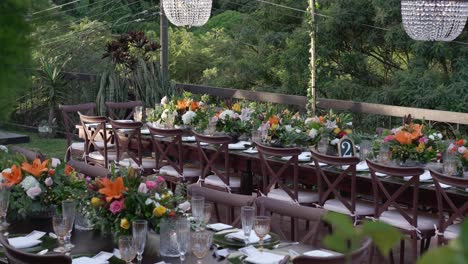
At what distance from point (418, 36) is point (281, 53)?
5.64m

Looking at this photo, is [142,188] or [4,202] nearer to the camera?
[142,188]

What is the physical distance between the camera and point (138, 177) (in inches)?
144

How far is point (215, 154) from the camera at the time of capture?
6211 mm

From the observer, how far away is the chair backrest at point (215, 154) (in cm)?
615

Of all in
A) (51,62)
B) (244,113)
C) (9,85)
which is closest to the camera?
(9,85)

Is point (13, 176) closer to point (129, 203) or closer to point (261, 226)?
point (129, 203)

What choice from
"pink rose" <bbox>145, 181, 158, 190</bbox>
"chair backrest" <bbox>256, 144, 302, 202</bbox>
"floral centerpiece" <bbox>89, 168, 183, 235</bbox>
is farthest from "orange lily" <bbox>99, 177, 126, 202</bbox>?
"chair backrest" <bbox>256, 144, 302, 202</bbox>

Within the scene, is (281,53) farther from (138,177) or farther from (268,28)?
(138,177)

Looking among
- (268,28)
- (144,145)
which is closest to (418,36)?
(144,145)

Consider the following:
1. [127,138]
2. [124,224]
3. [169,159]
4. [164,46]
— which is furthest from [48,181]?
[164,46]

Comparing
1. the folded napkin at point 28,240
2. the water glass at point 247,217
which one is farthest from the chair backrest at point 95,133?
the water glass at point 247,217

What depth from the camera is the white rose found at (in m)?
3.99

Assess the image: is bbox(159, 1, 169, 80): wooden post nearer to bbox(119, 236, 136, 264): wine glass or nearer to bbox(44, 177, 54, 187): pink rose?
bbox(44, 177, 54, 187): pink rose

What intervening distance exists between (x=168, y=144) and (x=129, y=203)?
3535mm
